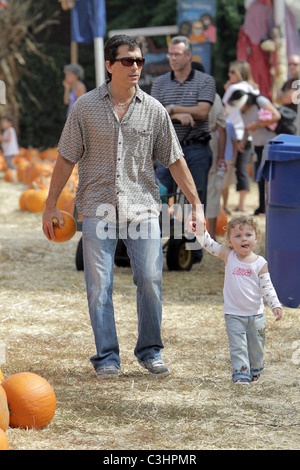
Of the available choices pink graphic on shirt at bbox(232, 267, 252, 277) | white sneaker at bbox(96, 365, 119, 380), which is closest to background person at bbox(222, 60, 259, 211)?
pink graphic on shirt at bbox(232, 267, 252, 277)

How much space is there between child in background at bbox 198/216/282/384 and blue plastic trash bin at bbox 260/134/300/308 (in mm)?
1718

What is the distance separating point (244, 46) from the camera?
15.5 meters

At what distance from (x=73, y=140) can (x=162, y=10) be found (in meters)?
17.8

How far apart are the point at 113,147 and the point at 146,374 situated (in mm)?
1390

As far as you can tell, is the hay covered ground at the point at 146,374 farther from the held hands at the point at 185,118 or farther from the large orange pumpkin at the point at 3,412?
the held hands at the point at 185,118

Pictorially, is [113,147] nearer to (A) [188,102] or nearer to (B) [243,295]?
(B) [243,295]

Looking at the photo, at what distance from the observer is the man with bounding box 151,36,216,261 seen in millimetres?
7414

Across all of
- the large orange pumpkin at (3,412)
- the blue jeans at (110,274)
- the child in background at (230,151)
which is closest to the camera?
the large orange pumpkin at (3,412)

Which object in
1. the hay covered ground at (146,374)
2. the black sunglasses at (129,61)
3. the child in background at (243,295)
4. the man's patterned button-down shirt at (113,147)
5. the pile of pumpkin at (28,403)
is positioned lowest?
the hay covered ground at (146,374)

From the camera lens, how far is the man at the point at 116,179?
4.61 meters

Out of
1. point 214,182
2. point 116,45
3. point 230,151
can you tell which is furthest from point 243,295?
point 230,151

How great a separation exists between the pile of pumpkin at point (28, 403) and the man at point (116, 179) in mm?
819

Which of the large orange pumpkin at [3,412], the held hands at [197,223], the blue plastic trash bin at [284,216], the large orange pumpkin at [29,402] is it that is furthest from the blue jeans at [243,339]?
the blue plastic trash bin at [284,216]

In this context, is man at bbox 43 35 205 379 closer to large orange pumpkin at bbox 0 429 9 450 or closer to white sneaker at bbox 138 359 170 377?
white sneaker at bbox 138 359 170 377
